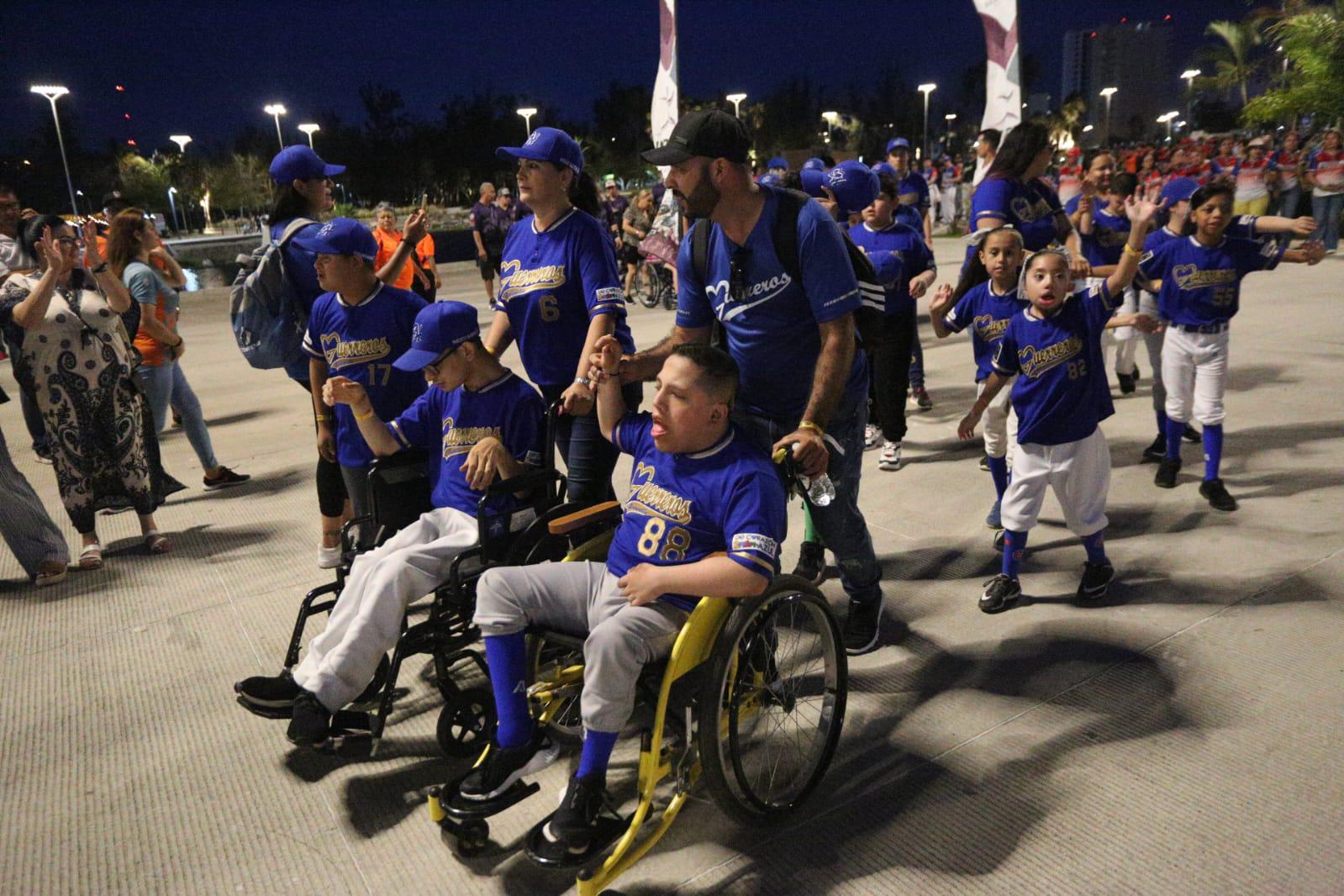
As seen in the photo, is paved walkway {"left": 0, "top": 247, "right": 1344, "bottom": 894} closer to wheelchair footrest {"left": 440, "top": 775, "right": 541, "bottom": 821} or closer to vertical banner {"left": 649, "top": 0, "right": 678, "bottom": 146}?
wheelchair footrest {"left": 440, "top": 775, "right": 541, "bottom": 821}

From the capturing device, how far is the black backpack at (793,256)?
2695 mm

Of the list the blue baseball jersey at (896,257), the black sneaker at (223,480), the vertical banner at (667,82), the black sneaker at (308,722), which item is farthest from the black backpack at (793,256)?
the vertical banner at (667,82)

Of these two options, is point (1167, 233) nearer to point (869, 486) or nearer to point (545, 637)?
point (869, 486)

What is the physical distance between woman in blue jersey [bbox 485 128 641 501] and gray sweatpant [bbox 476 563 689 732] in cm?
73

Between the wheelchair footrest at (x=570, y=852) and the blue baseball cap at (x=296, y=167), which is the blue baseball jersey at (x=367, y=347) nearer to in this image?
the blue baseball cap at (x=296, y=167)

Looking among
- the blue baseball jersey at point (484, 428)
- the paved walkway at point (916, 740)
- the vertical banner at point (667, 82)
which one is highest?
the vertical banner at point (667, 82)

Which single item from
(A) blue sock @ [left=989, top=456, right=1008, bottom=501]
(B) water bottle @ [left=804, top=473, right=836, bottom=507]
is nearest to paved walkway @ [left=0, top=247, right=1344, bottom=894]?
(A) blue sock @ [left=989, top=456, right=1008, bottom=501]

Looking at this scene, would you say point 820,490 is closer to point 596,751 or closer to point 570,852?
point 596,751

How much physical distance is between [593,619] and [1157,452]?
4110 millimetres

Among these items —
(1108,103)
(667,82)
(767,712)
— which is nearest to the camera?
(767,712)

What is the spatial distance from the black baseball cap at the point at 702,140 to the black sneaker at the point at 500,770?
5.46ft

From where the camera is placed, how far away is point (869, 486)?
513 centimetres

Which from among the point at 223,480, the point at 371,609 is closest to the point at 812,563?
the point at 371,609

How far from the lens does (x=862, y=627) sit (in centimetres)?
329
